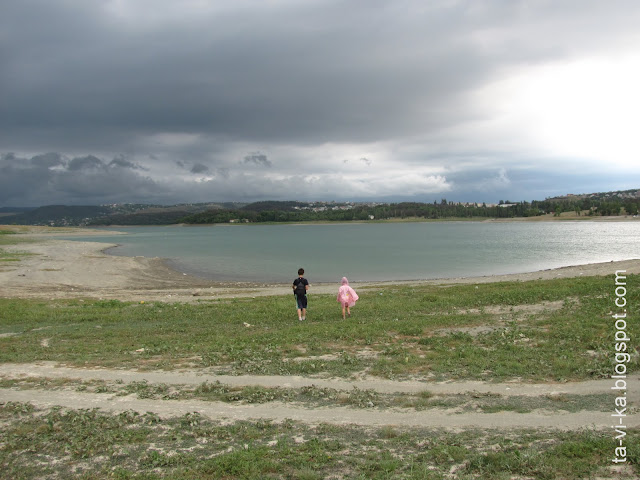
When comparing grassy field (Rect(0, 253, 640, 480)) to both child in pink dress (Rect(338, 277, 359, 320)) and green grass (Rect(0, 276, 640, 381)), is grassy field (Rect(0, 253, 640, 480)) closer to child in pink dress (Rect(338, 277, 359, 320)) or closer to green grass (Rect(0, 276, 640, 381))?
green grass (Rect(0, 276, 640, 381))

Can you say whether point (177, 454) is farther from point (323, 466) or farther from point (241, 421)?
point (323, 466)

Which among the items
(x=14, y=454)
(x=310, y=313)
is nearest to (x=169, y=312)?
(x=310, y=313)

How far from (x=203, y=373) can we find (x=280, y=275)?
120ft

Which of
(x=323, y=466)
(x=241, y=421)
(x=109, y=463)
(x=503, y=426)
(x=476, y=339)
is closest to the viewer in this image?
(x=323, y=466)

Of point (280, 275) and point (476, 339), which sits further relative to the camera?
point (280, 275)

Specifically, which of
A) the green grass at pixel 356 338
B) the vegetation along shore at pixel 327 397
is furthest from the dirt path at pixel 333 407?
the green grass at pixel 356 338

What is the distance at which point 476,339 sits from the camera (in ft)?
40.4

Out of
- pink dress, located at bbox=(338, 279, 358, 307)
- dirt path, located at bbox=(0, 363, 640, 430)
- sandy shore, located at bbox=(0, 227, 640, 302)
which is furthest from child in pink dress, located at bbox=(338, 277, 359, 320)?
sandy shore, located at bbox=(0, 227, 640, 302)

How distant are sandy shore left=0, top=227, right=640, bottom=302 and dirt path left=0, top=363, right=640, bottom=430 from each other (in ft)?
58.6

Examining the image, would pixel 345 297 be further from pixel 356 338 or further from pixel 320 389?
pixel 320 389

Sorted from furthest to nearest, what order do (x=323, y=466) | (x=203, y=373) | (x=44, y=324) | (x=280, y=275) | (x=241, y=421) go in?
1. (x=280, y=275)
2. (x=44, y=324)
3. (x=203, y=373)
4. (x=241, y=421)
5. (x=323, y=466)

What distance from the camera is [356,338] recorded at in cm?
1320

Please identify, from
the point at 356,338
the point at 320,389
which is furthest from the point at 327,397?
the point at 356,338

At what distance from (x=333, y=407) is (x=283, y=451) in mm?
1886
